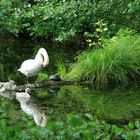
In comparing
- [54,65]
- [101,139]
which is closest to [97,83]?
[54,65]

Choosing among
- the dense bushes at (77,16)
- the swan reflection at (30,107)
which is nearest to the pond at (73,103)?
the swan reflection at (30,107)

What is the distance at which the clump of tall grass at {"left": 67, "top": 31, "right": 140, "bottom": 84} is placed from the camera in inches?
466

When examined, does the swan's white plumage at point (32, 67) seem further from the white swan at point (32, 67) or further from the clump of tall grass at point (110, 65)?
the clump of tall grass at point (110, 65)

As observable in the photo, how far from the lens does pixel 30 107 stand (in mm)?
9797

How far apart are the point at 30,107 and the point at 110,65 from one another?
2792 millimetres

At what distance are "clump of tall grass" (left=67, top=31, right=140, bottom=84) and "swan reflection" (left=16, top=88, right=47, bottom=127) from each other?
5.26 ft

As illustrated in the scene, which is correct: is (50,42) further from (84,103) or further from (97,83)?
(84,103)

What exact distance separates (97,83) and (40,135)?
27.3 ft

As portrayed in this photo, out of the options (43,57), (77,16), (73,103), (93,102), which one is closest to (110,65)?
(43,57)

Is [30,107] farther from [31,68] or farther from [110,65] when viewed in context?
[110,65]

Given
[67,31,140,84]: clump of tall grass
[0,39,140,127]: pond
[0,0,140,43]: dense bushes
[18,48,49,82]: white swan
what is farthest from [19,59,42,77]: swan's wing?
[0,0,140,43]: dense bushes

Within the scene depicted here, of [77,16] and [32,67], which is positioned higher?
[77,16]

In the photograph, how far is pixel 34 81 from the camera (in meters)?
12.4

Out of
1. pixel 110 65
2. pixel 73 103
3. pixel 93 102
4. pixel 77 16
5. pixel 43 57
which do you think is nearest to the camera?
pixel 73 103
